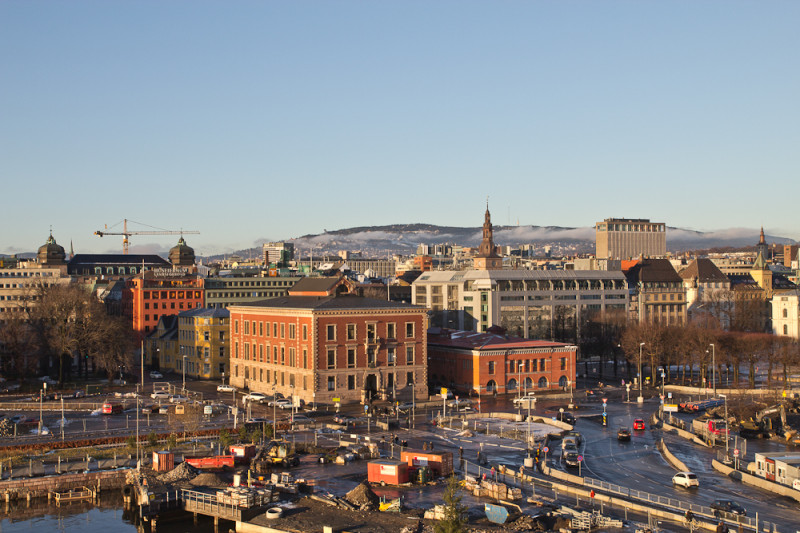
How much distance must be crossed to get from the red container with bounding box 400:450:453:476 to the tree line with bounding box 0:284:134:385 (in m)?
64.6

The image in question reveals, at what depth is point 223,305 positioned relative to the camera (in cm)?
16275

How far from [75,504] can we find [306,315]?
4101 cm

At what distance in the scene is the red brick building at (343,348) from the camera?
100438 millimetres

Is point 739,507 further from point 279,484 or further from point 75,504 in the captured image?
point 75,504

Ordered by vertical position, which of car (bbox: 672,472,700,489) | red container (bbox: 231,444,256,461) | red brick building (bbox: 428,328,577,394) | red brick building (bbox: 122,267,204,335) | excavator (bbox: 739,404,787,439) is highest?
red brick building (bbox: 122,267,204,335)

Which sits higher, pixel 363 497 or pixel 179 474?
pixel 363 497

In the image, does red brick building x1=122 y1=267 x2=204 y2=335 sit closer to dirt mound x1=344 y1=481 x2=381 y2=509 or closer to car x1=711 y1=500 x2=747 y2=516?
dirt mound x1=344 y1=481 x2=381 y2=509

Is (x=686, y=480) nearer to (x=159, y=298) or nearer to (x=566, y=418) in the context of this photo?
(x=566, y=418)

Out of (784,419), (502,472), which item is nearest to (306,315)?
(502,472)

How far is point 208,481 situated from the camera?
63344 mm

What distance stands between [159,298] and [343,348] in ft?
222

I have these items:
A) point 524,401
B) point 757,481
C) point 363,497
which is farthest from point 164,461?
point 524,401

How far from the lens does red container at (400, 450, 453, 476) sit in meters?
65.4

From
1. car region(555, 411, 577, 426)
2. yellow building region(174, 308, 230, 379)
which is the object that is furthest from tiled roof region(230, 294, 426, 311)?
car region(555, 411, 577, 426)
